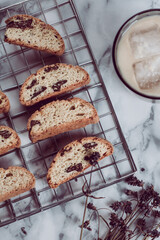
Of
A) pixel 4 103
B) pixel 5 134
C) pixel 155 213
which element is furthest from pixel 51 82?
pixel 155 213

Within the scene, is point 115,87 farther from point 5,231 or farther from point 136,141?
Answer: point 5,231

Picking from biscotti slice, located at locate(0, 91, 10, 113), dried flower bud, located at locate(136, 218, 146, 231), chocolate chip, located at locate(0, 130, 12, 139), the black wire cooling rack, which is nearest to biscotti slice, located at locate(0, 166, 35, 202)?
the black wire cooling rack

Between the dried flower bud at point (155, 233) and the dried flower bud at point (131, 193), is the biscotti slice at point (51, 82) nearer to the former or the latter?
the dried flower bud at point (131, 193)

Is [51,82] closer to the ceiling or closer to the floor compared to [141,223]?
closer to the ceiling

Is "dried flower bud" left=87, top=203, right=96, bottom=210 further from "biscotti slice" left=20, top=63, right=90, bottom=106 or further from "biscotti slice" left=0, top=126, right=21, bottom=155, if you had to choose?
"biscotti slice" left=20, top=63, right=90, bottom=106

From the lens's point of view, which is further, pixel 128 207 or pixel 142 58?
pixel 128 207

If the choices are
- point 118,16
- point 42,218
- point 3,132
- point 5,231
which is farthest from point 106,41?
point 5,231

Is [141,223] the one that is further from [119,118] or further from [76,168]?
[119,118]
